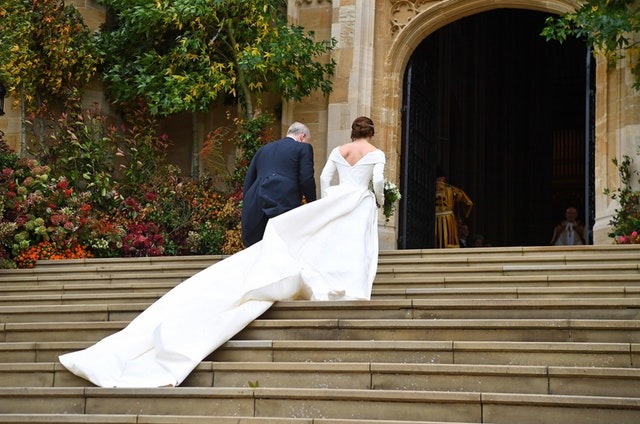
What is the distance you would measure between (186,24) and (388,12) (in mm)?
2739

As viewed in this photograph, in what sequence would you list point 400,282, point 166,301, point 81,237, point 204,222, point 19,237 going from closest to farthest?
point 166,301
point 400,282
point 19,237
point 81,237
point 204,222

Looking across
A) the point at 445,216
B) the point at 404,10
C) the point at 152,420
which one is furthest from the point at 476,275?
the point at 445,216

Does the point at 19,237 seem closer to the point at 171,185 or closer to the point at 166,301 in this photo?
the point at 171,185

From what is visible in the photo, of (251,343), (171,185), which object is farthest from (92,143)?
(251,343)

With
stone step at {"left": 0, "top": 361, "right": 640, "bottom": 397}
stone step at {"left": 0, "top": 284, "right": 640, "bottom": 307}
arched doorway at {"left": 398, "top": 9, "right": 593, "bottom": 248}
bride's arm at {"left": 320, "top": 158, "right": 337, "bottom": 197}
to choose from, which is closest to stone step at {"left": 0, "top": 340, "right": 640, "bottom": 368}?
stone step at {"left": 0, "top": 361, "right": 640, "bottom": 397}

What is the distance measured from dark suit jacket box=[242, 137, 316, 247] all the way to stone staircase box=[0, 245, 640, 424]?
4.21 ft

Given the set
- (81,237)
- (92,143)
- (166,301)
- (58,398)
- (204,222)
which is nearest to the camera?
(58,398)

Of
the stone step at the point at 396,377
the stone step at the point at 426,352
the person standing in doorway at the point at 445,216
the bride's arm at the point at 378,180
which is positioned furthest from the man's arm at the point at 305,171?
the person standing in doorway at the point at 445,216

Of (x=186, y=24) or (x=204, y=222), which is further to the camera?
(x=186, y=24)

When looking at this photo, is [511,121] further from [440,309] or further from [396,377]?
[396,377]

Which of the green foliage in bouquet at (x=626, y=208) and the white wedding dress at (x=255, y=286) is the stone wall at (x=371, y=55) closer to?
the green foliage in bouquet at (x=626, y=208)

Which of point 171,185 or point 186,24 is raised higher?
point 186,24

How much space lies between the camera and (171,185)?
15016 mm

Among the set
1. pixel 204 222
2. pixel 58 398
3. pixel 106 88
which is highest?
pixel 106 88
